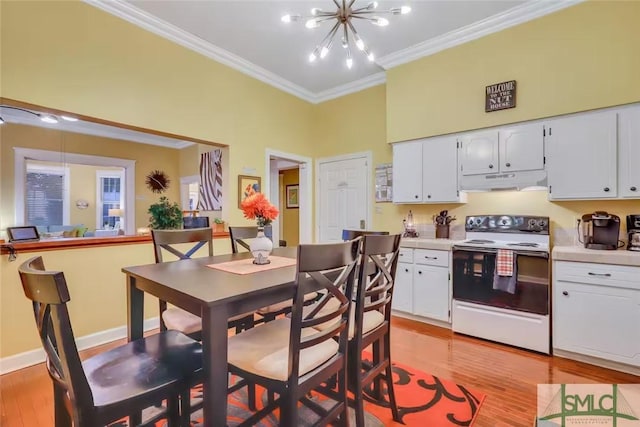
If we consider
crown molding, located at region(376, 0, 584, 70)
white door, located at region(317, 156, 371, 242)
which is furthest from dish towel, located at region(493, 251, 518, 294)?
crown molding, located at region(376, 0, 584, 70)

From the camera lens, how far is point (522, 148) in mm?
2887

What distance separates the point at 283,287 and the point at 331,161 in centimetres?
352

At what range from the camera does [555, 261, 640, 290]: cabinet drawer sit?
2207mm

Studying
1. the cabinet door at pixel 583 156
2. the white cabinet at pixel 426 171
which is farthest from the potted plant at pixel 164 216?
the cabinet door at pixel 583 156

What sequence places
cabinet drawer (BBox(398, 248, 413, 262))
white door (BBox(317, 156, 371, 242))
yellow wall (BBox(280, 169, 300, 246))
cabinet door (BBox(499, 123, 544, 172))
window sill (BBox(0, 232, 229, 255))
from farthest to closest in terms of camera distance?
yellow wall (BBox(280, 169, 300, 246)) < white door (BBox(317, 156, 371, 242)) < cabinet drawer (BBox(398, 248, 413, 262)) < cabinet door (BBox(499, 123, 544, 172)) < window sill (BBox(0, 232, 229, 255))

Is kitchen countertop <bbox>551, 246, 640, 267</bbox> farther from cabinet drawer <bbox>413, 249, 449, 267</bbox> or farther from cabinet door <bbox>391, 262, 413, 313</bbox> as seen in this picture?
cabinet door <bbox>391, 262, 413, 313</bbox>

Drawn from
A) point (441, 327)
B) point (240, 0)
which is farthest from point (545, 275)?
point (240, 0)

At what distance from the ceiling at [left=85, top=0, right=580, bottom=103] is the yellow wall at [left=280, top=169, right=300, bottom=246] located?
3164 millimetres

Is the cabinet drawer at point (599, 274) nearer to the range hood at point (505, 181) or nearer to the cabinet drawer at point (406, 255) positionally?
the range hood at point (505, 181)

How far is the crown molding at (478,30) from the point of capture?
107 inches

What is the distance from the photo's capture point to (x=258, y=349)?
4.49 feet

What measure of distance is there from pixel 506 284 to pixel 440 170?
1367mm

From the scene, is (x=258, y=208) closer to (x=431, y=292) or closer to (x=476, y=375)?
(x=476, y=375)

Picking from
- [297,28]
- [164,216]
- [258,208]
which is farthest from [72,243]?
[297,28]
